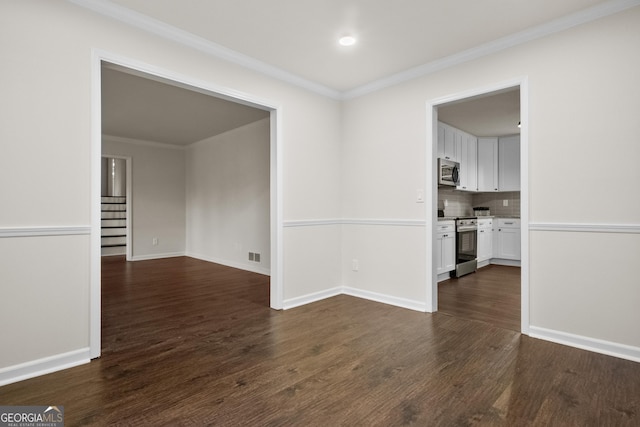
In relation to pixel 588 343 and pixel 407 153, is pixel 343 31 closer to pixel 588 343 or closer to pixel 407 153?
pixel 407 153

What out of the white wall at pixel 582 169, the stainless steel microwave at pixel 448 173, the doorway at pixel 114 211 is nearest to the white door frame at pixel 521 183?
the white wall at pixel 582 169

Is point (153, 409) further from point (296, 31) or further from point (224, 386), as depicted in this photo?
point (296, 31)

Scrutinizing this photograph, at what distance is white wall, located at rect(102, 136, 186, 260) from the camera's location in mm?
6816

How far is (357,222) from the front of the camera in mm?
4035

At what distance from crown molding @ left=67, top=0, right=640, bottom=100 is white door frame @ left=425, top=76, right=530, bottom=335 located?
0.32m

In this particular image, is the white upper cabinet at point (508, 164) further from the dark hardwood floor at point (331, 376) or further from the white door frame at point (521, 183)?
the dark hardwood floor at point (331, 376)

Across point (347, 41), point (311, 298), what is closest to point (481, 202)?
point (311, 298)

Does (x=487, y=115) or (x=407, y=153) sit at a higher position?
(x=487, y=115)

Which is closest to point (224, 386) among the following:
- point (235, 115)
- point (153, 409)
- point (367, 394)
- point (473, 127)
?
point (153, 409)

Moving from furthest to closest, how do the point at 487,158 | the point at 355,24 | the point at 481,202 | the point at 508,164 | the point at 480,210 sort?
the point at 481,202
the point at 480,210
the point at 487,158
the point at 508,164
the point at 355,24

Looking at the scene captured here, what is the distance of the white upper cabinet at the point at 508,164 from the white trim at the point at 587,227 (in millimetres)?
4104

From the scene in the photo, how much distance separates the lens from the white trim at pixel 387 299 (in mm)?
3461

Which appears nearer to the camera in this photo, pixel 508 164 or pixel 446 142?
pixel 446 142

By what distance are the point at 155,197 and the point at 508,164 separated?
7.03 m
